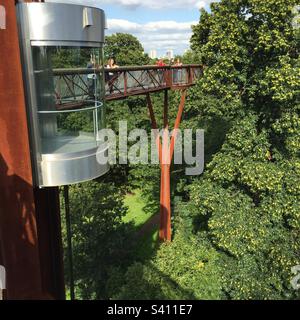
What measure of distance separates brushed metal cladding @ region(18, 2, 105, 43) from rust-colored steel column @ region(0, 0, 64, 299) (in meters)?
0.44

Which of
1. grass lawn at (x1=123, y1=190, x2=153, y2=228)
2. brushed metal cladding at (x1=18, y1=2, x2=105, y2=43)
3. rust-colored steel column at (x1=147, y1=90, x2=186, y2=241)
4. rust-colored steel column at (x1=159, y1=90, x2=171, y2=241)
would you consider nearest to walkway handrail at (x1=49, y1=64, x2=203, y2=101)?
brushed metal cladding at (x1=18, y1=2, x2=105, y2=43)

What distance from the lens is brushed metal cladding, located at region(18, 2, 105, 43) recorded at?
5.20 metres

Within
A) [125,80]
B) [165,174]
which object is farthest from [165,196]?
[125,80]

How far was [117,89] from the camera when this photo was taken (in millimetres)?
13688

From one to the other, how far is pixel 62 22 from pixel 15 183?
2464 millimetres

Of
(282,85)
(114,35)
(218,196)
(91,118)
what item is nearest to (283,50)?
(282,85)

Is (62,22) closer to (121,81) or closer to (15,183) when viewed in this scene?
(15,183)

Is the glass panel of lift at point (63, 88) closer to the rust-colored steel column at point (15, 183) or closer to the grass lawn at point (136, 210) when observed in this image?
the rust-colored steel column at point (15, 183)

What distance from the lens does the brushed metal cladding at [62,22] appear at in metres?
5.20

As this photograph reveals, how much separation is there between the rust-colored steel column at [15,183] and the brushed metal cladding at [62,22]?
0.44m

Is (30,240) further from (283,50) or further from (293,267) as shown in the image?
(283,50)

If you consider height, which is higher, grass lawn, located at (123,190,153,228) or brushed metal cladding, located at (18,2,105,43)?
brushed metal cladding, located at (18,2,105,43)

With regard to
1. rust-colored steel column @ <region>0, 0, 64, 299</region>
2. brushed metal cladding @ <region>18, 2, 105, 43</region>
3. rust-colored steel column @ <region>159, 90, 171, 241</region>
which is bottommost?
rust-colored steel column @ <region>159, 90, 171, 241</region>

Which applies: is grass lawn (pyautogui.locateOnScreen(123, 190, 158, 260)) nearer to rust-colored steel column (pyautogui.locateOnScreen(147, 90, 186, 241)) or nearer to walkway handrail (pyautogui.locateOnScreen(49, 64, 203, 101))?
rust-colored steel column (pyautogui.locateOnScreen(147, 90, 186, 241))
